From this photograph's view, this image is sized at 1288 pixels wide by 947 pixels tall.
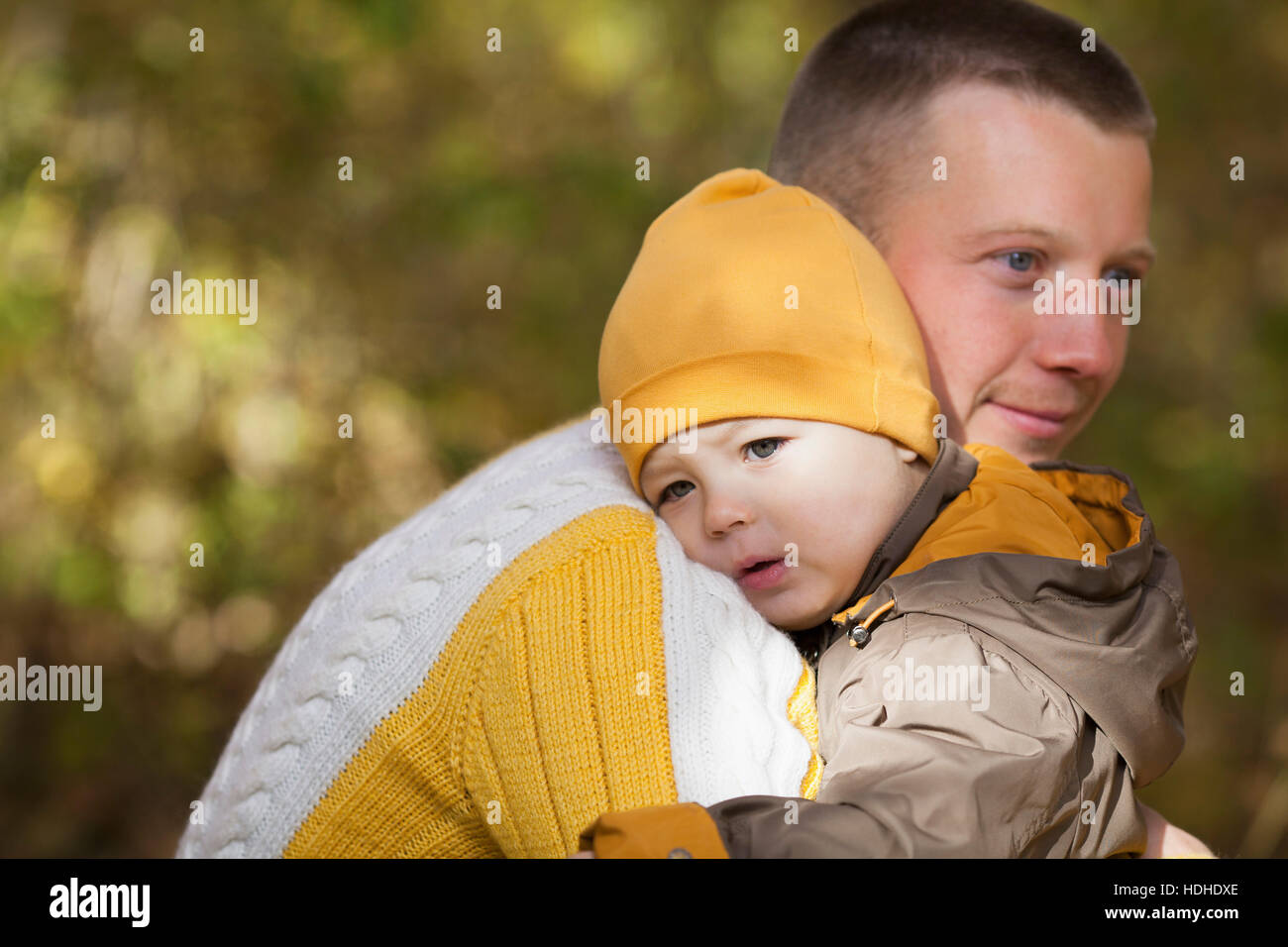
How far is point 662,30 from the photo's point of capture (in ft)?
18.2

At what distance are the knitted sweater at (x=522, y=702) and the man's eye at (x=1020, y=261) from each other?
0.81 meters

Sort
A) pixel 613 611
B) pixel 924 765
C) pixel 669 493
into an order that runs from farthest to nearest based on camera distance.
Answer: pixel 669 493 < pixel 613 611 < pixel 924 765

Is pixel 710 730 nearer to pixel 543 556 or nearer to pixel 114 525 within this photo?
pixel 543 556

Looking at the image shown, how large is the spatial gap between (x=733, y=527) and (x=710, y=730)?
0.30m

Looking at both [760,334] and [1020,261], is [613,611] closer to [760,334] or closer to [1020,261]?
[760,334]

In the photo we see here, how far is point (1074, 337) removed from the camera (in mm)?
1951

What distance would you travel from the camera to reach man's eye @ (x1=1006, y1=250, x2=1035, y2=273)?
1.93 metres

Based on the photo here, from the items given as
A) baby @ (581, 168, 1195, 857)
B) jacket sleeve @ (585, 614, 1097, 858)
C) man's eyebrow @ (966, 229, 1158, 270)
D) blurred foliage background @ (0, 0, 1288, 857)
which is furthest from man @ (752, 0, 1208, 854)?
blurred foliage background @ (0, 0, 1288, 857)

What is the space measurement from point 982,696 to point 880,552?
0.93 ft

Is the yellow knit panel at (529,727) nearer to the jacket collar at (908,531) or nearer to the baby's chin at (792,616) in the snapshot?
the baby's chin at (792,616)

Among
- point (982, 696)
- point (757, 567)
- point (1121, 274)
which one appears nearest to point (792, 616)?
point (757, 567)

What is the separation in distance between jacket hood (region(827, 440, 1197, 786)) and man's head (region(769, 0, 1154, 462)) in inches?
13.2

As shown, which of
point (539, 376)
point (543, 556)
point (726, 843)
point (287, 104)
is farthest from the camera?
point (539, 376)
